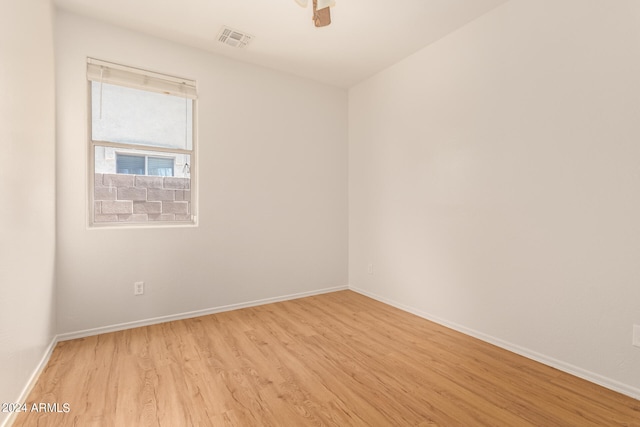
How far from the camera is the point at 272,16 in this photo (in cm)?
263

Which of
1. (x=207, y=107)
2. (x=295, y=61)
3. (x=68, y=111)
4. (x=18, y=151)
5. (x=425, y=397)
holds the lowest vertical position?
(x=425, y=397)

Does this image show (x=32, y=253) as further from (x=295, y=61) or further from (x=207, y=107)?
(x=295, y=61)

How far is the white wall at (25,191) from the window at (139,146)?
1.19ft

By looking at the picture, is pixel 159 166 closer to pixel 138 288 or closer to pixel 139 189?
pixel 139 189

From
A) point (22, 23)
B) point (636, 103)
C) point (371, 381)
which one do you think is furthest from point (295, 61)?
point (371, 381)

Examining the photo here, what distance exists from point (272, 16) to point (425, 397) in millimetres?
3075

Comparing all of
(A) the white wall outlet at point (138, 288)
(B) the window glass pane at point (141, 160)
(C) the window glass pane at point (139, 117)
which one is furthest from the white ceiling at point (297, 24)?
(A) the white wall outlet at point (138, 288)

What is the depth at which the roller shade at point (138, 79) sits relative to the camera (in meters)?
2.68

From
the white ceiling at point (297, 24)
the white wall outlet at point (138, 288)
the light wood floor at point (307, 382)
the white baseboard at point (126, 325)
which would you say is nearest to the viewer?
the light wood floor at point (307, 382)

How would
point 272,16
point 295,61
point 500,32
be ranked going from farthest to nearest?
point 295,61, point 272,16, point 500,32

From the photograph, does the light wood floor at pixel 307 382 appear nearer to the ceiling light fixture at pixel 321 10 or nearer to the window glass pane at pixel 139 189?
the window glass pane at pixel 139 189

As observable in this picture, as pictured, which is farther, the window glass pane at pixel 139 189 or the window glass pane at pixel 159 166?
the window glass pane at pixel 159 166

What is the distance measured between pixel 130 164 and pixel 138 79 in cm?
80

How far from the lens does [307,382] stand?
1.97m
